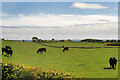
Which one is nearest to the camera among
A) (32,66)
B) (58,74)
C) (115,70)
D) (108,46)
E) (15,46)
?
(58,74)

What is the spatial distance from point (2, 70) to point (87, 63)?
8245 mm

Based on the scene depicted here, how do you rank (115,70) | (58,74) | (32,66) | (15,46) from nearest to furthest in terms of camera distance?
(58,74) → (115,70) → (32,66) → (15,46)

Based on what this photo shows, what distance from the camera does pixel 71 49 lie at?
26016mm

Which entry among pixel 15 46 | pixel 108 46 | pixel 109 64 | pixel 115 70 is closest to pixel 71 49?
pixel 108 46

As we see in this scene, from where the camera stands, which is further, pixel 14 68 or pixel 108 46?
pixel 108 46

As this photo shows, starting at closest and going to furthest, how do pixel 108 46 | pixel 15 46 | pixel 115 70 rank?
1. pixel 115 70
2. pixel 15 46
3. pixel 108 46

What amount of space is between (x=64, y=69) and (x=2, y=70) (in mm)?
5892

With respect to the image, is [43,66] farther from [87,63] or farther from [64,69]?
[87,63]

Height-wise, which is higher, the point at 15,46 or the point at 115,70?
the point at 15,46

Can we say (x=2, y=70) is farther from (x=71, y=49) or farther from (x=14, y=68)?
(x=71, y=49)

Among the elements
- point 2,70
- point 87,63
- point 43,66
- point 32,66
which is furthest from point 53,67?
point 2,70

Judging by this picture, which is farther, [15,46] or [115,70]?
[15,46]

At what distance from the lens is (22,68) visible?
49.2 feet

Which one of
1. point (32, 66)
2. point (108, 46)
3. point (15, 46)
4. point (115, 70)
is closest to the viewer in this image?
point (115, 70)
